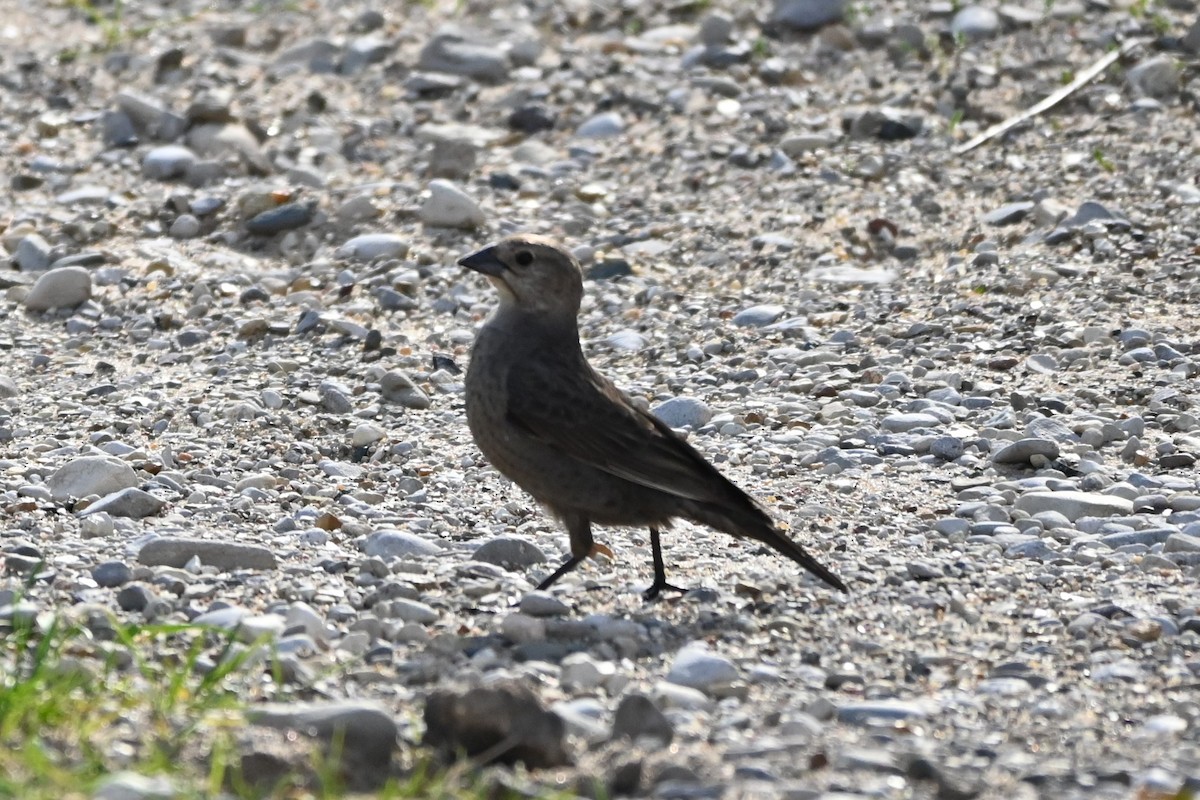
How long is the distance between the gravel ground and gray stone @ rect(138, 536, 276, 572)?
0.04 ft

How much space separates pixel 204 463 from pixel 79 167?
402 centimetres

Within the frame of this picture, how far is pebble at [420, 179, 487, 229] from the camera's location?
30.4 feet

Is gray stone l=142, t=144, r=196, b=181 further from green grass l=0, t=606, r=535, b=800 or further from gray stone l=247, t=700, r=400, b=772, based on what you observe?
gray stone l=247, t=700, r=400, b=772

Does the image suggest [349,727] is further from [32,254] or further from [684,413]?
[32,254]

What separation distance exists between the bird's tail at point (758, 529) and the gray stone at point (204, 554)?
1351 mm

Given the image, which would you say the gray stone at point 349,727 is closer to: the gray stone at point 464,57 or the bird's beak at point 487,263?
the bird's beak at point 487,263

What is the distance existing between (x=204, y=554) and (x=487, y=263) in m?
1.40

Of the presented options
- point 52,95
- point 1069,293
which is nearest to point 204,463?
point 1069,293

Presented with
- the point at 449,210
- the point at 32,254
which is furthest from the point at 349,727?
the point at 32,254

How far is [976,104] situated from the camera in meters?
10.4

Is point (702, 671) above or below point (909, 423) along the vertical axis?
above

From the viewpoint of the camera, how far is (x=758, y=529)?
218 inches

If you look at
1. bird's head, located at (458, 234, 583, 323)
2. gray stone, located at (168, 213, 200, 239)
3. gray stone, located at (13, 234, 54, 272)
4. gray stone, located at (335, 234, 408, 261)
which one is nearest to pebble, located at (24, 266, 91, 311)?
gray stone, located at (13, 234, 54, 272)

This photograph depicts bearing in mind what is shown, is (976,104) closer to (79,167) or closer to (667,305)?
(667,305)
